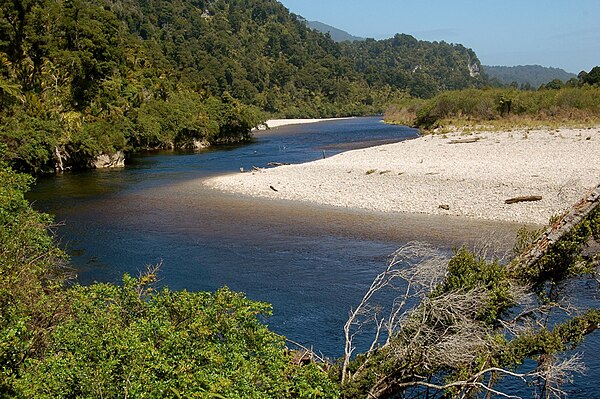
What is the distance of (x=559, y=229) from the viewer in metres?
11.7

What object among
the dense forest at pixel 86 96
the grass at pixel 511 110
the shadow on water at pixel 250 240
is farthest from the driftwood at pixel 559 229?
the grass at pixel 511 110

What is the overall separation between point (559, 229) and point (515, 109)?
223ft

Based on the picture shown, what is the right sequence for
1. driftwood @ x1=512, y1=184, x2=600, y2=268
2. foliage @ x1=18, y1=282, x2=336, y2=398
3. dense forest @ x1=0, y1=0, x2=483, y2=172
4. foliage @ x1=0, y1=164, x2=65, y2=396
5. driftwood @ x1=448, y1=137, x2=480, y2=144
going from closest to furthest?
1. foliage @ x1=18, y1=282, x2=336, y2=398
2. foliage @ x1=0, y1=164, x2=65, y2=396
3. driftwood @ x1=512, y1=184, x2=600, y2=268
4. dense forest @ x1=0, y1=0, x2=483, y2=172
5. driftwood @ x1=448, y1=137, x2=480, y2=144

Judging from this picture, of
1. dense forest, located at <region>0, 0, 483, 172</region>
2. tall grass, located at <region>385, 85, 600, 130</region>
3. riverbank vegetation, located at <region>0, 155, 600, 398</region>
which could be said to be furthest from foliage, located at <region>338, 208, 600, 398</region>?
tall grass, located at <region>385, 85, 600, 130</region>

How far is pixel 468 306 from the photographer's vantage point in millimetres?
10953

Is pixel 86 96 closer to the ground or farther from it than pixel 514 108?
farther from it

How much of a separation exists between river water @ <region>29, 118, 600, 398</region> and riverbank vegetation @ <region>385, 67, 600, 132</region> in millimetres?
39078

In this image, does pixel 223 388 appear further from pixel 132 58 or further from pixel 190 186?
pixel 132 58

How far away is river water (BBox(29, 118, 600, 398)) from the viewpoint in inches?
742

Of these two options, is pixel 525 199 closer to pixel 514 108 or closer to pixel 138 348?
pixel 138 348

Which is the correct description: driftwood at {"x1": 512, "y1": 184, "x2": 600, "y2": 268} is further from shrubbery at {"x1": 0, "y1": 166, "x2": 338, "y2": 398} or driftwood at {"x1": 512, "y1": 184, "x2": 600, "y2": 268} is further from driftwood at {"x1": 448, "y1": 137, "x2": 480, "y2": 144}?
driftwood at {"x1": 448, "y1": 137, "x2": 480, "y2": 144}

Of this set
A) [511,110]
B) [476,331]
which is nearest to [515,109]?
[511,110]

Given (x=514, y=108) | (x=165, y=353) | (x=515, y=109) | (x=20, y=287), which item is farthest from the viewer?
(x=514, y=108)

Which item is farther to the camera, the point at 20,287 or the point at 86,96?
the point at 86,96
